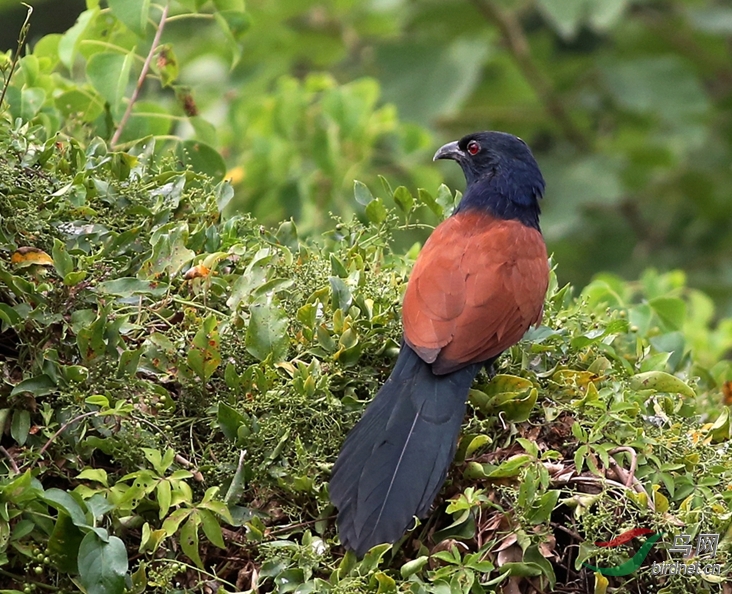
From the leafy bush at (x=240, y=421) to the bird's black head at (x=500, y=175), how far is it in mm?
951

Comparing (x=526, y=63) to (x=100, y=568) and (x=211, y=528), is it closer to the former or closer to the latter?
(x=211, y=528)

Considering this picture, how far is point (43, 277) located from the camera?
2.30m

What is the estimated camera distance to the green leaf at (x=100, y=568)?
6.31 feet

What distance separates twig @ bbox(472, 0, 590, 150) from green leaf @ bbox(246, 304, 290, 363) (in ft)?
15.7

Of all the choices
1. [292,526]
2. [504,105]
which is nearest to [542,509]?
[292,526]

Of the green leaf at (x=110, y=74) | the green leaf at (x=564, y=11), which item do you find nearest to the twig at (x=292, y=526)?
the green leaf at (x=110, y=74)

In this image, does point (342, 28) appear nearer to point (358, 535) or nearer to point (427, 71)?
point (427, 71)

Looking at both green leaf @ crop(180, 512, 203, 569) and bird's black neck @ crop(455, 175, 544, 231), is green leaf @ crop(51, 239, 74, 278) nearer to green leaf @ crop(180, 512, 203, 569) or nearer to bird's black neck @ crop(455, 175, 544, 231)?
green leaf @ crop(180, 512, 203, 569)

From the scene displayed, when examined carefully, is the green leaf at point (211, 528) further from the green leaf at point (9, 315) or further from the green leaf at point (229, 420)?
the green leaf at point (9, 315)

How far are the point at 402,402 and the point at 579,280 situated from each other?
16.9 ft

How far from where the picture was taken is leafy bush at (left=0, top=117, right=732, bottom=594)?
205cm

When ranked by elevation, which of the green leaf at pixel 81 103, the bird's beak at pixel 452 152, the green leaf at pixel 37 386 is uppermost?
the green leaf at pixel 81 103

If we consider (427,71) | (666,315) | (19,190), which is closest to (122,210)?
(19,190)

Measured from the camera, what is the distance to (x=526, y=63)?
6770mm
